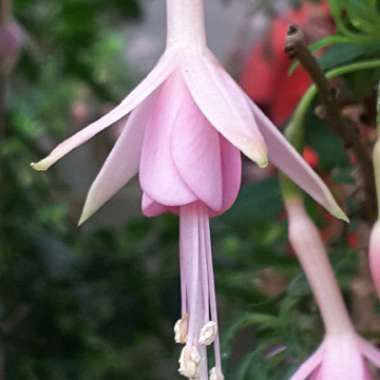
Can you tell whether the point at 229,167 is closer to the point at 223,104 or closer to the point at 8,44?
Result: the point at 223,104

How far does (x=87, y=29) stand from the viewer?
4.91 feet

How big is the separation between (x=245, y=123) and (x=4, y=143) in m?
0.79

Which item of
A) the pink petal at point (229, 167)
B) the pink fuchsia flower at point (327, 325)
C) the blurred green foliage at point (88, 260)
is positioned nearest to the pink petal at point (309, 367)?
the pink fuchsia flower at point (327, 325)

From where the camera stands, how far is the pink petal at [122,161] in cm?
54

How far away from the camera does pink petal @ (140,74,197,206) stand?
51cm

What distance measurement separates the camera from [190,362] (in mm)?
527

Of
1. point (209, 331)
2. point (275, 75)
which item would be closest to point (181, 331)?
point (209, 331)

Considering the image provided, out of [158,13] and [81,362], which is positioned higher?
[81,362]

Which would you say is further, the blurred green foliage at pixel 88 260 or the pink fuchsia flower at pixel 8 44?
the pink fuchsia flower at pixel 8 44

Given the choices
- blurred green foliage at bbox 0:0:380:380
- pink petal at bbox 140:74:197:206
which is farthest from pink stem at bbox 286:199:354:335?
blurred green foliage at bbox 0:0:380:380

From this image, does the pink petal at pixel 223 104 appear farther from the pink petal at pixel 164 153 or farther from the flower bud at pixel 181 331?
the flower bud at pixel 181 331

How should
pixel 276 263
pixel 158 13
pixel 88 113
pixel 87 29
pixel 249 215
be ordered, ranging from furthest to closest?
pixel 158 13, pixel 88 113, pixel 87 29, pixel 276 263, pixel 249 215

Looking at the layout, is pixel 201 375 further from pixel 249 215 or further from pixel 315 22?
pixel 315 22

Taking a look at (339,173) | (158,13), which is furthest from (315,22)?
(158,13)
